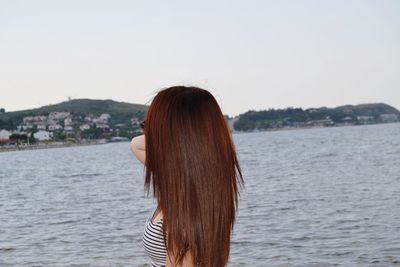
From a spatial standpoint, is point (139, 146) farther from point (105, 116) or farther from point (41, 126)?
point (41, 126)

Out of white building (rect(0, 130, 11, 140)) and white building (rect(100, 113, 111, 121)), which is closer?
white building (rect(100, 113, 111, 121))

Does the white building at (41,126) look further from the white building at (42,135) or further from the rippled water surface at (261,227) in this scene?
the rippled water surface at (261,227)

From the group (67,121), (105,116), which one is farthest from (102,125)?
(67,121)

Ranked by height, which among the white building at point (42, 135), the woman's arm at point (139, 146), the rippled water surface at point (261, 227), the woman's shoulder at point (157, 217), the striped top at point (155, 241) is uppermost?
the white building at point (42, 135)

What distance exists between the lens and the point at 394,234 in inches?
597

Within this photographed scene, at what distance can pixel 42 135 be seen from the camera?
185375 mm

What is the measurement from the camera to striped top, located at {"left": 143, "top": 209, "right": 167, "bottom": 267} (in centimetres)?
247

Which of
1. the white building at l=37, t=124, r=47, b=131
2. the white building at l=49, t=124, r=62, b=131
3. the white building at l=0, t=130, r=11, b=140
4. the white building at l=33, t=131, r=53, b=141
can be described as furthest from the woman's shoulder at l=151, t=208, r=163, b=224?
the white building at l=33, t=131, r=53, b=141

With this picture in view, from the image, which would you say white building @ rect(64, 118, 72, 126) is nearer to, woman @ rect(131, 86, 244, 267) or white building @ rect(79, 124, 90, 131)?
white building @ rect(79, 124, 90, 131)

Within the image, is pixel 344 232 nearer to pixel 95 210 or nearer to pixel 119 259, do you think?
pixel 119 259

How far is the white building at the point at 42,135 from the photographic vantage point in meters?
181

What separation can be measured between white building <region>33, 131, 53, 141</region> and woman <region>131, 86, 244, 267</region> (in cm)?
18263

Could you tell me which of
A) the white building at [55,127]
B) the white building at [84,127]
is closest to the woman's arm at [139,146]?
the white building at [84,127]

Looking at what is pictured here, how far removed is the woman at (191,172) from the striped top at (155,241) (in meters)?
0.05
